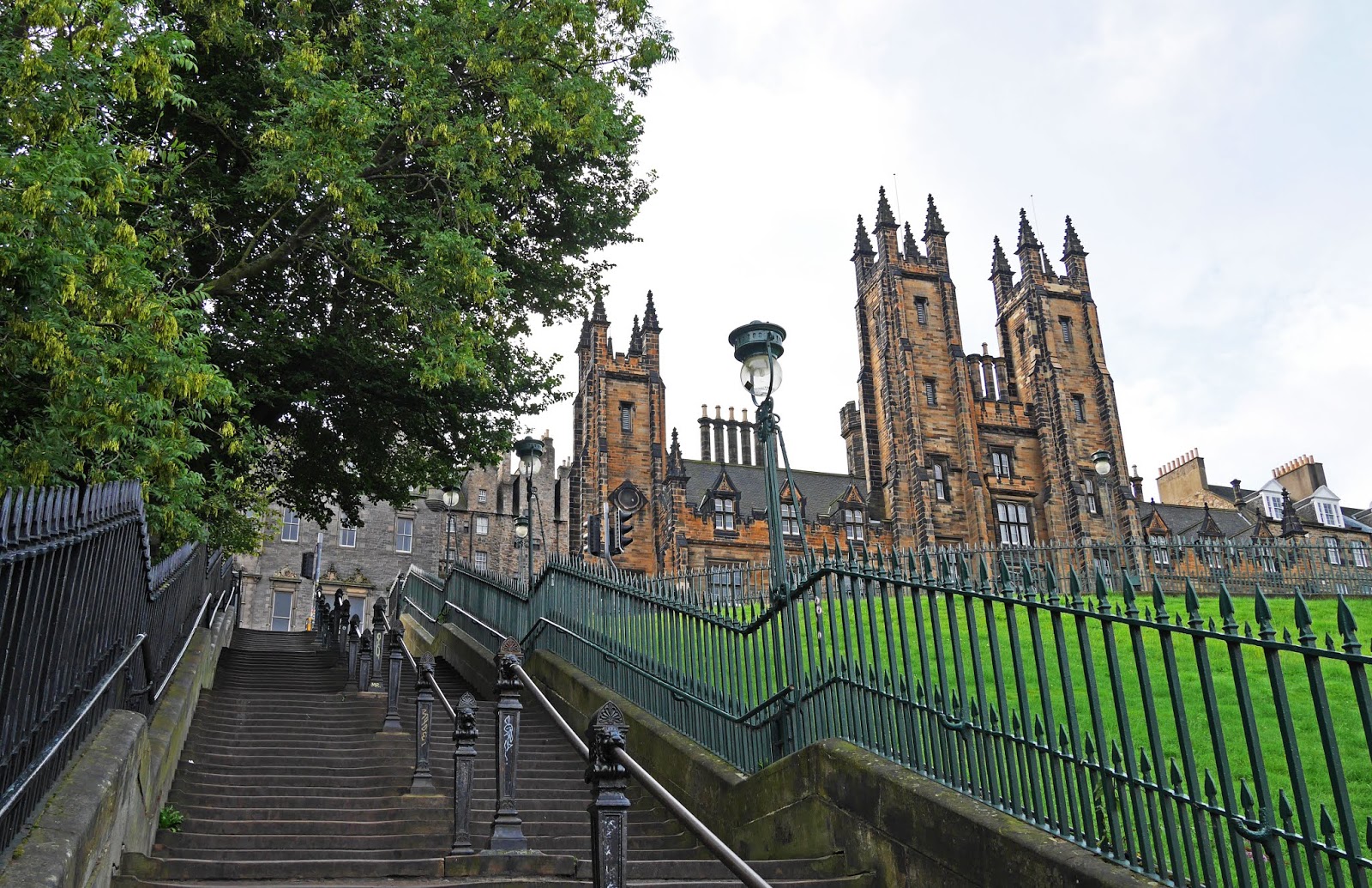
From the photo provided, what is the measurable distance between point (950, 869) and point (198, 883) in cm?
435

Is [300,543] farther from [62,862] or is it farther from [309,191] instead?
[62,862]

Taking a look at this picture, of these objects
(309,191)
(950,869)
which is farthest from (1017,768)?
(309,191)

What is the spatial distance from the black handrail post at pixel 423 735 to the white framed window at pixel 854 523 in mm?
37675

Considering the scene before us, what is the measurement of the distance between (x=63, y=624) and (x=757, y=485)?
45.8m

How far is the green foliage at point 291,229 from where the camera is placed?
9.58 m

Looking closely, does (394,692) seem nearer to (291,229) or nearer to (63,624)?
(63,624)

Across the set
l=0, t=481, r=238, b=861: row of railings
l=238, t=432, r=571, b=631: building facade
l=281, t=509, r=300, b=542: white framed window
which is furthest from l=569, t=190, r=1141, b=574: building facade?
l=0, t=481, r=238, b=861: row of railings

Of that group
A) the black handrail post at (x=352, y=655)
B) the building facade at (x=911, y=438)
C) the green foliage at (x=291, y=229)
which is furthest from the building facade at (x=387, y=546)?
the black handrail post at (x=352, y=655)

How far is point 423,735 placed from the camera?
29.8ft

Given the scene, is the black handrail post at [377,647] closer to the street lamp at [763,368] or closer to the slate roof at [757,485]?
the street lamp at [763,368]

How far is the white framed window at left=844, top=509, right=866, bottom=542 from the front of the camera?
46281 mm

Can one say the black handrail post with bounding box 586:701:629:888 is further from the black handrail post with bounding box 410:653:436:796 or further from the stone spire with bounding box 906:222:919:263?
the stone spire with bounding box 906:222:919:263

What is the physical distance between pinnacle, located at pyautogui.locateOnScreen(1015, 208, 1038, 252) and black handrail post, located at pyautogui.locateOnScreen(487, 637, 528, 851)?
5081 centimetres

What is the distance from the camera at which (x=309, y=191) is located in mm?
15031
